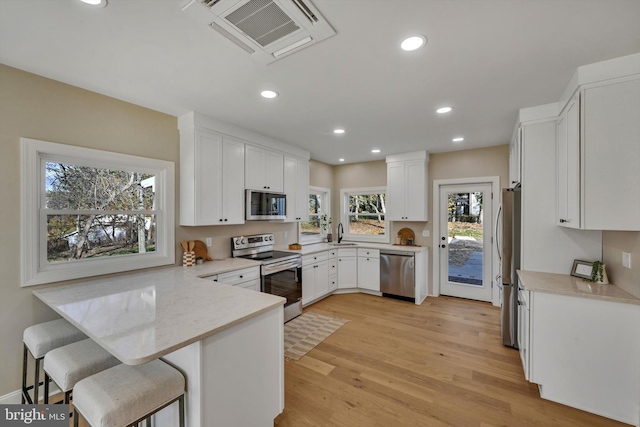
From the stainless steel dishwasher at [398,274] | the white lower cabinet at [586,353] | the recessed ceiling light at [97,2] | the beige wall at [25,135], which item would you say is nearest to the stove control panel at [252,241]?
the beige wall at [25,135]

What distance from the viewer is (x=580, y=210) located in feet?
6.82

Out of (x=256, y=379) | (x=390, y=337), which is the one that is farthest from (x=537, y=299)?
(x=256, y=379)

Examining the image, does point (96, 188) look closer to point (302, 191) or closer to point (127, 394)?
point (127, 394)

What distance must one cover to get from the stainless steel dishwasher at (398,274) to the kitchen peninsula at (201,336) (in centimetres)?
305

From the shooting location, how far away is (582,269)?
2.44 meters

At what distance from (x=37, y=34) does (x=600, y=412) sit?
4566 millimetres

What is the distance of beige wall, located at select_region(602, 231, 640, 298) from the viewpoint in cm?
195

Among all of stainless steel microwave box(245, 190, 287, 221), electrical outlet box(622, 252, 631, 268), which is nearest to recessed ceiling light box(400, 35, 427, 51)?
electrical outlet box(622, 252, 631, 268)

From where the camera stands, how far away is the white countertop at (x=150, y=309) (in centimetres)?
127

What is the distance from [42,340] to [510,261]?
4123mm

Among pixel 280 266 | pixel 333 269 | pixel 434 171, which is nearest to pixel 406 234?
pixel 434 171

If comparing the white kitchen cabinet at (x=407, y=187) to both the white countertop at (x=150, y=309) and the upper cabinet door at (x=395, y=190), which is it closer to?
the upper cabinet door at (x=395, y=190)

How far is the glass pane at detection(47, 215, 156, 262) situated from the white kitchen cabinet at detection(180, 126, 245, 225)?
40 centimetres

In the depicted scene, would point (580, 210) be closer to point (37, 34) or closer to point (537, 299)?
point (537, 299)
